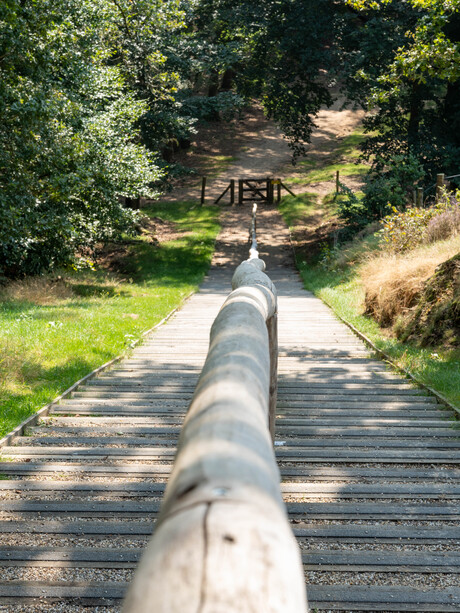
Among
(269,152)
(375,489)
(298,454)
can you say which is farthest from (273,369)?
(269,152)

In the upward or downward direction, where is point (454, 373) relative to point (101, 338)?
upward

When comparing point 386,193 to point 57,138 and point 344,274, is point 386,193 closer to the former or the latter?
point 344,274

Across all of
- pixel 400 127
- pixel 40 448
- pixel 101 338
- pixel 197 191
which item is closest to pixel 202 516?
pixel 40 448

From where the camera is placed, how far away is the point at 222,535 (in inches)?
42.6

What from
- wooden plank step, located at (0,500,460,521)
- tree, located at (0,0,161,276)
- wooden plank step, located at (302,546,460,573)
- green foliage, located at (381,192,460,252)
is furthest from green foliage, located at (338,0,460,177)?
wooden plank step, located at (302,546,460,573)

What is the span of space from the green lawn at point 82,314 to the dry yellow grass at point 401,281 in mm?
3923

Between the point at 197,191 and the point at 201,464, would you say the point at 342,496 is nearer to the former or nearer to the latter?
the point at 201,464

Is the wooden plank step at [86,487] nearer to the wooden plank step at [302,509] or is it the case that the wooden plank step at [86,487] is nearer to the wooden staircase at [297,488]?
the wooden staircase at [297,488]

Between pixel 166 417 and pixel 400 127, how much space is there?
19441 millimetres

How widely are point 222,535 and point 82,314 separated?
1075 centimetres

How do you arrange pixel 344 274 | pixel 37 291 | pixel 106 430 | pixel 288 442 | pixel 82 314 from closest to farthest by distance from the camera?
1. pixel 288 442
2. pixel 106 430
3. pixel 82 314
4. pixel 37 291
5. pixel 344 274

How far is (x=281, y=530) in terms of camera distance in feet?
3.79

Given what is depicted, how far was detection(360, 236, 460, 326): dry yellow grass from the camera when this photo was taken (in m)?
10.1

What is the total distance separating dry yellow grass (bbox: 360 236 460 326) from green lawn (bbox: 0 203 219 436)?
154 inches
